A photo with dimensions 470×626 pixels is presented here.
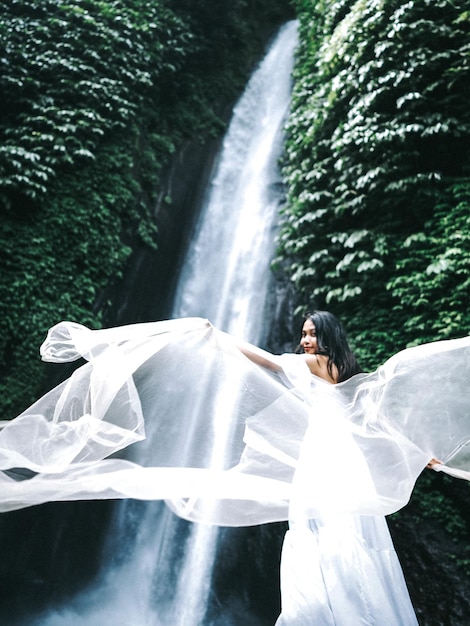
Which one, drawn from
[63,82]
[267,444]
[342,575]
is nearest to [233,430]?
[267,444]

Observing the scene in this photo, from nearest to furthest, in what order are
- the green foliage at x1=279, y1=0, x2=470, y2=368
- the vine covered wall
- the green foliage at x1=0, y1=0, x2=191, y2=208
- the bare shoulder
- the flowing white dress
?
the flowing white dress
the bare shoulder
the vine covered wall
the green foliage at x1=279, y1=0, x2=470, y2=368
the green foliage at x1=0, y1=0, x2=191, y2=208

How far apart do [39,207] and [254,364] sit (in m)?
5.21

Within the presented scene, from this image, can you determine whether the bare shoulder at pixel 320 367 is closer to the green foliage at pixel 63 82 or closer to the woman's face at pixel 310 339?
the woman's face at pixel 310 339

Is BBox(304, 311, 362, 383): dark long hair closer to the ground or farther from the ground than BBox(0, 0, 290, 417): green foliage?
closer to the ground

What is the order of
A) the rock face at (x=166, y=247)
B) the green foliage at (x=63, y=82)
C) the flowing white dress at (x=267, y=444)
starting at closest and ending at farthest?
the flowing white dress at (x=267, y=444) < the green foliage at (x=63, y=82) < the rock face at (x=166, y=247)

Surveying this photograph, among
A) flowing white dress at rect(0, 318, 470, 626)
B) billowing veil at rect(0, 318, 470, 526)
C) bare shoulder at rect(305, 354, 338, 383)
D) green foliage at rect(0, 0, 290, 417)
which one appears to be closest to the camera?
flowing white dress at rect(0, 318, 470, 626)

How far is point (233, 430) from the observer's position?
266cm

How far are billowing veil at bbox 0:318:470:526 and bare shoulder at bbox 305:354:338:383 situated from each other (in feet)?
0.29

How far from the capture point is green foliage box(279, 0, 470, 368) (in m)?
5.32

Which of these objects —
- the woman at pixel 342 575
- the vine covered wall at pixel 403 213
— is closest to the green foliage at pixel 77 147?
the vine covered wall at pixel 403 213

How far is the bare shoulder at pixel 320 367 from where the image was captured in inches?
108

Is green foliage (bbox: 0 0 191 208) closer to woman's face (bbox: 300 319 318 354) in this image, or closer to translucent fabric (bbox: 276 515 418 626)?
woman's face (bbox: 300 319 318 354)

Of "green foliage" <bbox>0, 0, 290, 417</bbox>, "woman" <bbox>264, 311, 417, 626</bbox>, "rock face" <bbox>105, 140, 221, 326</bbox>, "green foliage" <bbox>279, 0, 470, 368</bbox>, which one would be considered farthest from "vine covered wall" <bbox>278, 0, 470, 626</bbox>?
"green foliage" <bbox>0, 0, 290, 417</bbox>

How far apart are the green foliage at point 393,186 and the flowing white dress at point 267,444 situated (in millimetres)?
2681
